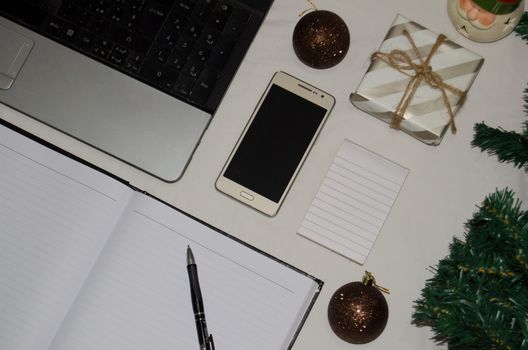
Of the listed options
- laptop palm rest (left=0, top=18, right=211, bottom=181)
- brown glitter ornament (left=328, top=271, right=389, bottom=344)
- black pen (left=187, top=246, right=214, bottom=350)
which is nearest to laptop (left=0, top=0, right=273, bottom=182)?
laptop palm rest (left=0, top=18, right=211, bottom=181)

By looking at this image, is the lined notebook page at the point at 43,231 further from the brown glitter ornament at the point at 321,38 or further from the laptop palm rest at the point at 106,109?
the brown glitter ornament at the point at 321,38

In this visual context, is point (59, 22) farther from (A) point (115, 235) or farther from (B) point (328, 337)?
(B) point (328, 337)

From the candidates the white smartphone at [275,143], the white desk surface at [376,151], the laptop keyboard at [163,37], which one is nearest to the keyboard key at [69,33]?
the laptop keyboard at [163,37]

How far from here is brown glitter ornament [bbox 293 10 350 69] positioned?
2.19ft

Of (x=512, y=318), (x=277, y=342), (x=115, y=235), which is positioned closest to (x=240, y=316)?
(x=277, y=342)

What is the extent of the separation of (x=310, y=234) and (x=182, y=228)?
0.14 meters

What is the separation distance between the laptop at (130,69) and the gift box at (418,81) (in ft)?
0.48

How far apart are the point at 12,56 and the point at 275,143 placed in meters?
0.32

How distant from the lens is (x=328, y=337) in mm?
664

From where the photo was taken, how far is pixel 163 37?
0.68 meters

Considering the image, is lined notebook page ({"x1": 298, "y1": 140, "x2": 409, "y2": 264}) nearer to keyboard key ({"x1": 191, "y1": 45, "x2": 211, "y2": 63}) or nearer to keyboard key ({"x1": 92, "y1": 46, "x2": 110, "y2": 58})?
keyboard key ({"x1": 191, "y1": 45, "x2": 211, "y2": 63})

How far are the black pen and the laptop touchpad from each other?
0.29m

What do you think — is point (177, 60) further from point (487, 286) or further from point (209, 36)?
point (487, 286)

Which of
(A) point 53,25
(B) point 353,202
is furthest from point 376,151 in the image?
(A) point 53,25
